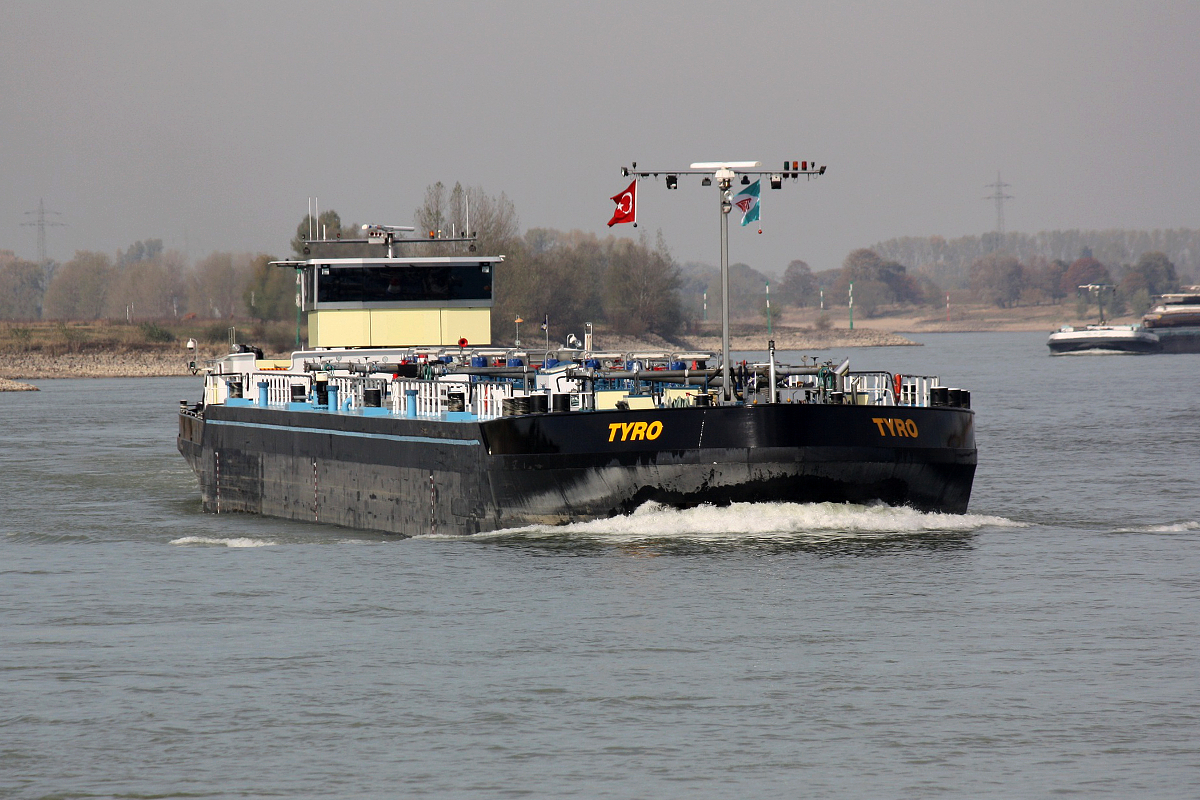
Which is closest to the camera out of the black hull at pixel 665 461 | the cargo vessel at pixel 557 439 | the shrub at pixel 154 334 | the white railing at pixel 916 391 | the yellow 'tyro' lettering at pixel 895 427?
the black hull at pixel 665 461

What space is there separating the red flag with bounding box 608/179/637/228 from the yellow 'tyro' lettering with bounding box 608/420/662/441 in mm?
Result: 4914

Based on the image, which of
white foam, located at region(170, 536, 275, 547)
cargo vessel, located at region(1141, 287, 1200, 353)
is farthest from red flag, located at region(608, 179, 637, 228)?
cargo vessel, located at region(1141, 287, 1200, 353)

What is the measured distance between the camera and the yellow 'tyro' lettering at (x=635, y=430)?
78.0 feet

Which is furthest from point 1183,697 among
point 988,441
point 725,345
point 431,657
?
point 988,441

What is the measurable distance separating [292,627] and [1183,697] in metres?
10.9

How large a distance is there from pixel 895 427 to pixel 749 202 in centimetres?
478

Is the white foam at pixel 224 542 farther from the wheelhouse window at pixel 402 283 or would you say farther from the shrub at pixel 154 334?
the shrub at pixel 154 334

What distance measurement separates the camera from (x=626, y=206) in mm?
27438

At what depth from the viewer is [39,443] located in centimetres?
5419

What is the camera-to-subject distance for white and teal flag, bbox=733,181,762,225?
2584 cm

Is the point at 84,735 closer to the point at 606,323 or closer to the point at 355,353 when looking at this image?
the point at 355,353

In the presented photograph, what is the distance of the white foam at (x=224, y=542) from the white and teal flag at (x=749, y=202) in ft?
34.8

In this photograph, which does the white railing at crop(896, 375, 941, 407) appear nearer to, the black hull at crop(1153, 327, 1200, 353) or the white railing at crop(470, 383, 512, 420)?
the white railing at crop(470, 383, 512, 420)

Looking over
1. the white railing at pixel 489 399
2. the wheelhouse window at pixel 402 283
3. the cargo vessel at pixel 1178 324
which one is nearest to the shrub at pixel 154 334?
the wheelhouse window at pixel 402 283
